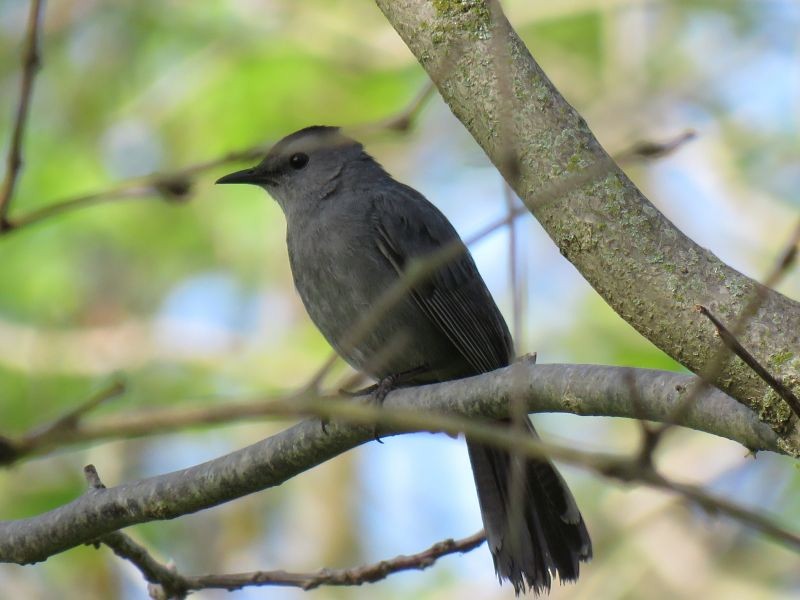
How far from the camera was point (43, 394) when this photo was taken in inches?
345

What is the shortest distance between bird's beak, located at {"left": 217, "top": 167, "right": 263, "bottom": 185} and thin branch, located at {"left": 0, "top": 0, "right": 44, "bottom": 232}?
3.44m

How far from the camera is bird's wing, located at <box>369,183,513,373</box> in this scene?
542 centimetres

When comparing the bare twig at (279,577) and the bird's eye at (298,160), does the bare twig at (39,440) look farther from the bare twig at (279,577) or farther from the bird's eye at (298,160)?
the bird's eye at (298,160)

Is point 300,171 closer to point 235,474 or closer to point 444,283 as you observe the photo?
point 444,283

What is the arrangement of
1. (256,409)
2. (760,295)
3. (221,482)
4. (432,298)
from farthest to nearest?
1. (432,298)
2. (221,482)
3. (760,295)
4. (256,409)

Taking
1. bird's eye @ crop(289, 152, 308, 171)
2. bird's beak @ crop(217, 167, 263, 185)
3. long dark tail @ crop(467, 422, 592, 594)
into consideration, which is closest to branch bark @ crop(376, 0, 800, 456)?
long dark tail @ crop(467, 422, 592, 594)

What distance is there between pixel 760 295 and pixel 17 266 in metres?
8.35

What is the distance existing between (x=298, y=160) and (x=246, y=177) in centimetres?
33

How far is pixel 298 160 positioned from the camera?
6.37 metres

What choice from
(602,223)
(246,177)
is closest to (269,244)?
(246,177)

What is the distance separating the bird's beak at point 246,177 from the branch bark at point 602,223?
3.30m

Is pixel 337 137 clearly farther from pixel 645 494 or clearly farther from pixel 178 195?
pixel 645 494

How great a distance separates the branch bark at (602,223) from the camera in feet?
9.18

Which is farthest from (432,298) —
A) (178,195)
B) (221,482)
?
(178,195)
